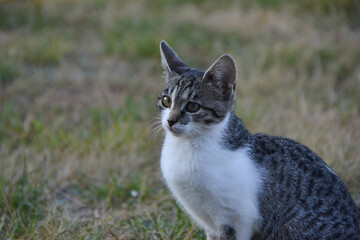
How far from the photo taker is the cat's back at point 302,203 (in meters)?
2.77

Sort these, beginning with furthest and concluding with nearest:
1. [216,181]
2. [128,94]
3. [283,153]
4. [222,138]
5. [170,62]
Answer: [128,94], [170,62], [283,153], [222,138], [216,181]

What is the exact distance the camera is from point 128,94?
5.66 m

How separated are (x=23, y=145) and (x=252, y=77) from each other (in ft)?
9.95

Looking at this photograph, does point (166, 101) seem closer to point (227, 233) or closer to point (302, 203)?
point (227, 233)

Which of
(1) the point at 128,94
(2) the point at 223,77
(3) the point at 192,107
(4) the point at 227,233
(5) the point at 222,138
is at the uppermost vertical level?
(2) the point at 223,77

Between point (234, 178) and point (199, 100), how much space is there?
54cm

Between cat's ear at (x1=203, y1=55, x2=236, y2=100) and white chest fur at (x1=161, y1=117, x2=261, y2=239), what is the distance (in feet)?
0.83

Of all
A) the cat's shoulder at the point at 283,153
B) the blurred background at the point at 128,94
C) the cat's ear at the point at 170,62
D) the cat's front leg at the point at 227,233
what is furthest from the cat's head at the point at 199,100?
the blurred background at the point at 128,94

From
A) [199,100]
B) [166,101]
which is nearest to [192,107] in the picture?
[199,100]

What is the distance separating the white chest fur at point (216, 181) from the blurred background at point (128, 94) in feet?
1.56

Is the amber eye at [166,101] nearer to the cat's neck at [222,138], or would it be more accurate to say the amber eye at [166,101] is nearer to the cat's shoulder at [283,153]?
the cat's neck at [222,138]

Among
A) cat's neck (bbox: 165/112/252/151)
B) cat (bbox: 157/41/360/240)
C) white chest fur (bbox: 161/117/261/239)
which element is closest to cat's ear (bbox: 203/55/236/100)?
cat (bbox: 157/41/360/240)

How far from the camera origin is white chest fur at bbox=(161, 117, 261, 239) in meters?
2.71

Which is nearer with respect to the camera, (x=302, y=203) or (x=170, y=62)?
(x=302, y=203)
